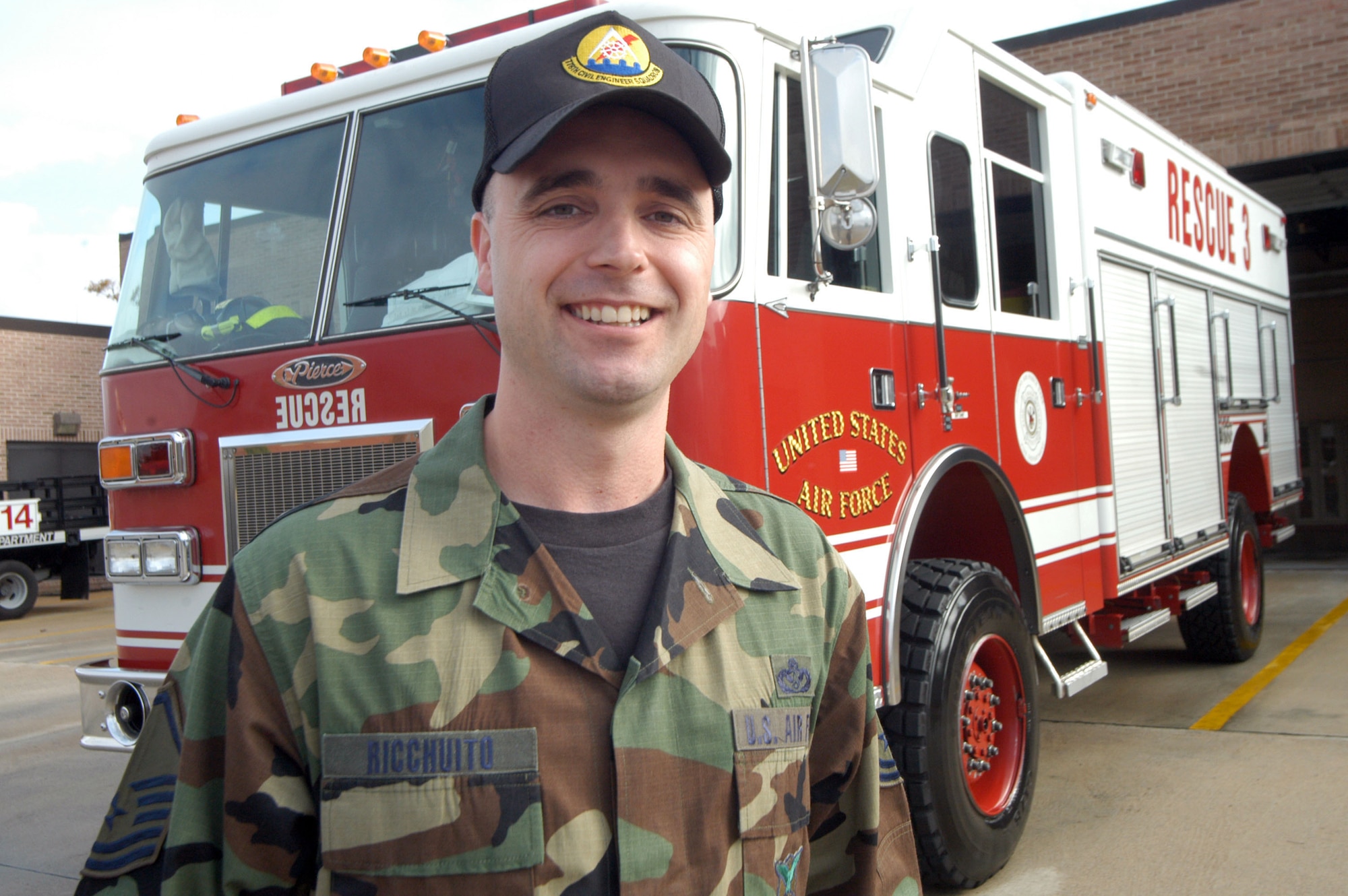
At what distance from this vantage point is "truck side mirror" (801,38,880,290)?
9.83 feet

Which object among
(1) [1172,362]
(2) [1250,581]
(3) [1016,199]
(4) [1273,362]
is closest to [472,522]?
(3) [1016,199]

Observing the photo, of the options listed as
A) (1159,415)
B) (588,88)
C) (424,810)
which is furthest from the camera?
(1159,415)

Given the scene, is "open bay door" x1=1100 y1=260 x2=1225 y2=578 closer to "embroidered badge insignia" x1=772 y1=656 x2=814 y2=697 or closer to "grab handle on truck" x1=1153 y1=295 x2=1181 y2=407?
"grab handle on truck" x1=1153 y1=295 x2=1181 y2=407

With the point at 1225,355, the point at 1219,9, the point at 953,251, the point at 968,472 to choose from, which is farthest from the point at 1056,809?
the point at 1219,9

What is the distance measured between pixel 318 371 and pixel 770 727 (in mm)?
2441

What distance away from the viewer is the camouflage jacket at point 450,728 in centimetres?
125

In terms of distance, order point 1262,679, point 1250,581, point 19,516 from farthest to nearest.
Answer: point 19,516
point 1250,581
point 1262,679

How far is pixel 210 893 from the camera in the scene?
127 cm

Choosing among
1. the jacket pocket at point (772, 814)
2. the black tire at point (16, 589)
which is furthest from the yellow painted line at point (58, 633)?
the jacket pocket at point (772, 814)

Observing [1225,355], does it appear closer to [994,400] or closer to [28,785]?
[994,400]

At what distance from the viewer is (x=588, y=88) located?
4.47 feet

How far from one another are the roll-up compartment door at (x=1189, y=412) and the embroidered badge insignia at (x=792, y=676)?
4917mm

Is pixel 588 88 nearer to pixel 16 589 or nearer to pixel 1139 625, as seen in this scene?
pixel 1139 625

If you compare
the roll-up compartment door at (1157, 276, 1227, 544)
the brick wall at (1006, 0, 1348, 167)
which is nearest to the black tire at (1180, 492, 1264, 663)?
the roll-up compartment door at (1157, 276, 1227, 544)
